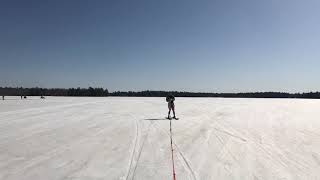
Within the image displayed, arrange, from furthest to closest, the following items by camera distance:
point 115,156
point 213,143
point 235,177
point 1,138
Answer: point 1,138 → point 213,143 → point 115,156 → point 235,177

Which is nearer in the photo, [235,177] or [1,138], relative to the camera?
[235,177]

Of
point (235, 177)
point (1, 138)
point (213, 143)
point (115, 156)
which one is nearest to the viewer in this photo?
point (235, 177)

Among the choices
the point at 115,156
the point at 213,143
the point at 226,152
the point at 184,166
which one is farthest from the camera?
the point at 213,143

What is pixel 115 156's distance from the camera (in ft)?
25.7

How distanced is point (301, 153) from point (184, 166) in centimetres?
365

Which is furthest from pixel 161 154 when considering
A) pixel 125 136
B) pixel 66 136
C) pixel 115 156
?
pixel 66 136

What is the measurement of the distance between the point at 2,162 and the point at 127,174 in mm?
3125

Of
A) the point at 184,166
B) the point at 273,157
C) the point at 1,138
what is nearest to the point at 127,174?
the point at 184,166

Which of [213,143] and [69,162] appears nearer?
[69,162]

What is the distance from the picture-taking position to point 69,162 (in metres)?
7.20

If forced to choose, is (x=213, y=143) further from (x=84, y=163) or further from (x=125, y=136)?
(x=84, y=163)

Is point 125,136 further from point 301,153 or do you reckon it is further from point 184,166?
point 301,153

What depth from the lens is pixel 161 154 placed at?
26.6 feet

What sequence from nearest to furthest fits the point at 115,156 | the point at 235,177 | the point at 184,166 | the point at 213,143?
the point at 235,177 < the point at 184,166 < the point at 115,156 < the point at 213,143
